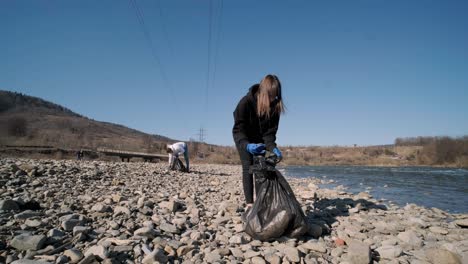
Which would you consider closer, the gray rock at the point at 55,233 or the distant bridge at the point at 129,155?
the gray rock at the point at 55,233

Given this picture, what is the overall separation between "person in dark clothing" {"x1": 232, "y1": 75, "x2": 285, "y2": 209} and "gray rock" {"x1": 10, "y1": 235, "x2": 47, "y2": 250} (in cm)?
208

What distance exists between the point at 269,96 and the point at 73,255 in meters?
2.45

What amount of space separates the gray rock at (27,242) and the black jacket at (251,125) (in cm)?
214

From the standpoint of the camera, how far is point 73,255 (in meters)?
1.99

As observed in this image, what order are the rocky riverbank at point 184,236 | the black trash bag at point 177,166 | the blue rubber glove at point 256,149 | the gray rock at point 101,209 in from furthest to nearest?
1. the black trash bag at point 177,166
2. the gray rock at point 101,209
3. the blue rubber glove at point 256,149
4. the rocky riverbank at point 184,236

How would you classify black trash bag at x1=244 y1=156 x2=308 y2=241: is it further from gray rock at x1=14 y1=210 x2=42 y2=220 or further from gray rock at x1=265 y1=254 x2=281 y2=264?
gray rock at x1=14 y1=210 x2=42 y2=220

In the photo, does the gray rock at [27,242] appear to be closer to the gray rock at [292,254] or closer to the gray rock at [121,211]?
the gray rock at [121,211]

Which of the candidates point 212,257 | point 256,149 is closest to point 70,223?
point 212,257

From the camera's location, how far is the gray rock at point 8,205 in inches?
119

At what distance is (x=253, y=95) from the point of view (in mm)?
3441

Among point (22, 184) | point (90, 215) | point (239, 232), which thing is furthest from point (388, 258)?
point (22, 184)

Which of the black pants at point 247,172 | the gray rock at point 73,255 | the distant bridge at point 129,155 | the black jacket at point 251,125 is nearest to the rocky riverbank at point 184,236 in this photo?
the gray rock at point 73,255

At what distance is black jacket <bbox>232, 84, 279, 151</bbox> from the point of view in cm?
338

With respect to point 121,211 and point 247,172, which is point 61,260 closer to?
point 121,211
